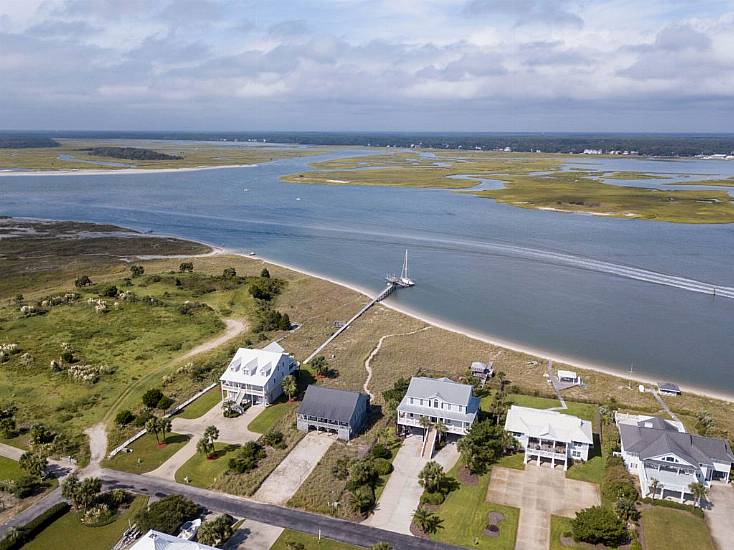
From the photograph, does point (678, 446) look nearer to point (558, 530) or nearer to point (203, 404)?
point (558, 530)

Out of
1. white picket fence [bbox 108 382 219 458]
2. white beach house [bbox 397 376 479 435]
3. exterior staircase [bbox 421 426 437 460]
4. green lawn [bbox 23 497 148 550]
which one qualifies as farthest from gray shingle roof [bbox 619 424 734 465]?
white picket fence [bbox 108 382 219 458]

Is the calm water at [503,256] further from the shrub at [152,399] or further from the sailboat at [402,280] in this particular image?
the shrub at [152,399]

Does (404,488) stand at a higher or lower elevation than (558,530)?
higher

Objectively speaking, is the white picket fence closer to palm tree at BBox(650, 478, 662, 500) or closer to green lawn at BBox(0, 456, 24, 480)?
green lawn at BBox(0, 456, 24, 480)

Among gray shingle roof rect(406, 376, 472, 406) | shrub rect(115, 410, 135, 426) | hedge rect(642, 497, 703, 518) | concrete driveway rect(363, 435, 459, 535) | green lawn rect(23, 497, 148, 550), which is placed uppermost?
gray shingle roof rect(406, 376, 472, 406)

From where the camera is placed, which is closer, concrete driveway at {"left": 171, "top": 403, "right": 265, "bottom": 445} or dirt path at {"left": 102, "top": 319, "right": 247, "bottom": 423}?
concrete driveway at {"left": 171, "top": 403, "right": 265, "bottom": 445}

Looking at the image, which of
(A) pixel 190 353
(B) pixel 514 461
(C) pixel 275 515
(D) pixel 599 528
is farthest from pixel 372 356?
(D) pixel 599 528

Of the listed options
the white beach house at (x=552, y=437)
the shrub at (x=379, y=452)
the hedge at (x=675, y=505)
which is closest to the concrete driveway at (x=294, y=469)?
the shrub at (x=379, y=452)
